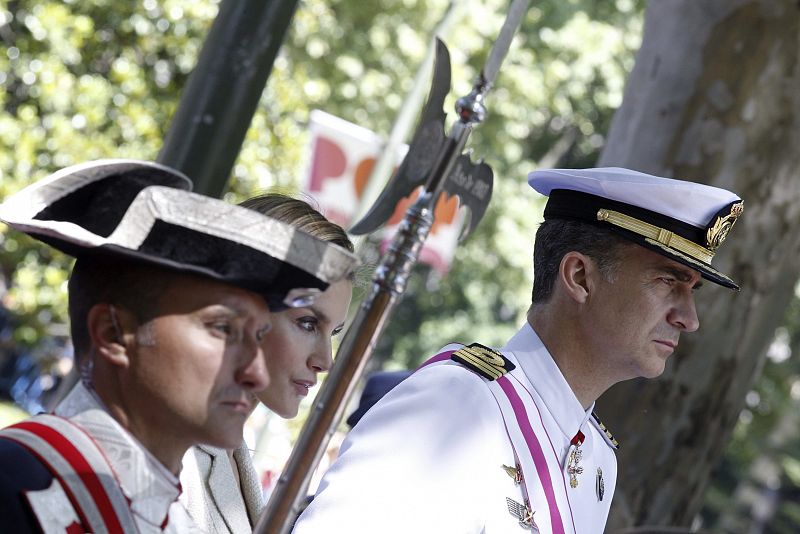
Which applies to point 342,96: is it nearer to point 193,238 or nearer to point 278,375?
point 278,375

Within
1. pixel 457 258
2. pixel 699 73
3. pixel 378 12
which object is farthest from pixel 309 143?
pixel 457 258

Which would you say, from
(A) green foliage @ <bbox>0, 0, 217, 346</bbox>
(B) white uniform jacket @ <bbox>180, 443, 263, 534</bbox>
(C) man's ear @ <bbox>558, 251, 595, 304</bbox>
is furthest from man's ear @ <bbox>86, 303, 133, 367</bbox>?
(A) green foliage @ <bbox>0, 0, 217, 346</bbox>

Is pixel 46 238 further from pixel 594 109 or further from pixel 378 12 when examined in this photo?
pixel 594 109

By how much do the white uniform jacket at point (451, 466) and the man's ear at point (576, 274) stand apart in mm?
202

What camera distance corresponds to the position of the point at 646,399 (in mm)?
5312

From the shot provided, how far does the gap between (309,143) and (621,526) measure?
527 cm

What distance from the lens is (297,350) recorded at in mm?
2562

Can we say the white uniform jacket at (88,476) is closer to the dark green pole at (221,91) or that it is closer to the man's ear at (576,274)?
the man's ear at (576,274)

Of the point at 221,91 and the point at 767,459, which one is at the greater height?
the point at 221,91

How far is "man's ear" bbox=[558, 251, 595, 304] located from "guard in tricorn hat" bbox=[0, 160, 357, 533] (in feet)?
4.43

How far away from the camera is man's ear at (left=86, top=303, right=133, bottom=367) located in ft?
5.72

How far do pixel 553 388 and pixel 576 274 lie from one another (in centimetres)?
29

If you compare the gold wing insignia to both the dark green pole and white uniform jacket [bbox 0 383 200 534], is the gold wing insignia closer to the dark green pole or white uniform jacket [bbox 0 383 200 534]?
the dark green pole

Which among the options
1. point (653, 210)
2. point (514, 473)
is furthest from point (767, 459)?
point (514, 473)
